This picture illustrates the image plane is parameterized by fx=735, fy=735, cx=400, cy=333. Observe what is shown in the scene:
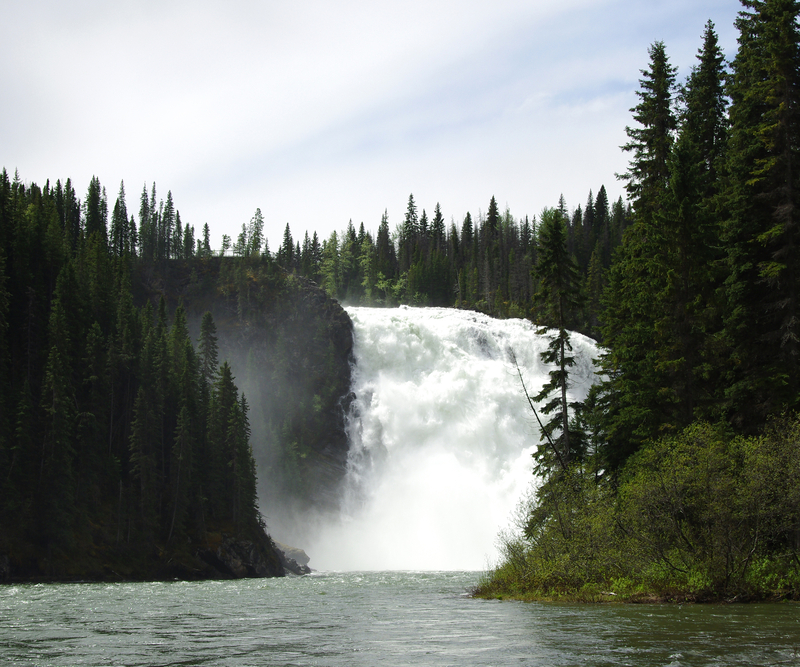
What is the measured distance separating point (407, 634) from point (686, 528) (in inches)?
372

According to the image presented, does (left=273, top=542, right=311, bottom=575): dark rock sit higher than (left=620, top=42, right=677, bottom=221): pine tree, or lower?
lower

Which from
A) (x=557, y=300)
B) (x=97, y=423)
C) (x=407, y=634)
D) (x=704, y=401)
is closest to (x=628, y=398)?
(x=704, y=401)

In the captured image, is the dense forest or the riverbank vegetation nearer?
the riverbank vegetation

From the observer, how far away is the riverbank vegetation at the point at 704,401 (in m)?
20.5

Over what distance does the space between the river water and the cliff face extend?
176 feet

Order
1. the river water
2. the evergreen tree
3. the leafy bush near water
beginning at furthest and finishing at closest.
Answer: the evergreen tree → the leafy bush near water → the river water

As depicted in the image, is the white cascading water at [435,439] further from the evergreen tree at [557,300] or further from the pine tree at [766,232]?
the pine tree at [766,232]

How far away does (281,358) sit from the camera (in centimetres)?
9038

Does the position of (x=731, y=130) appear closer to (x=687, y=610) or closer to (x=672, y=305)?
(x=672, y=305)

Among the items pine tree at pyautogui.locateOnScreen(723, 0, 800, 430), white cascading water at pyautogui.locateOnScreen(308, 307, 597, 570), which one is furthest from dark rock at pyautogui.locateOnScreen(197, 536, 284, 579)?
pine tree at pyautogui.locateOnScreen(723, 0, 800, 430)

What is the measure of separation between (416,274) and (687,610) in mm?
115645

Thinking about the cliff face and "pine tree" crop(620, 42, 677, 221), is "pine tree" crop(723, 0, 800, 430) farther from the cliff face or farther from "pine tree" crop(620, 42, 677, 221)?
the cliff face

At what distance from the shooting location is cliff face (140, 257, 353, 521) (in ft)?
260

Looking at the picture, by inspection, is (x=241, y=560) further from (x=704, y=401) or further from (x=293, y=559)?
(x=704, y=401)
